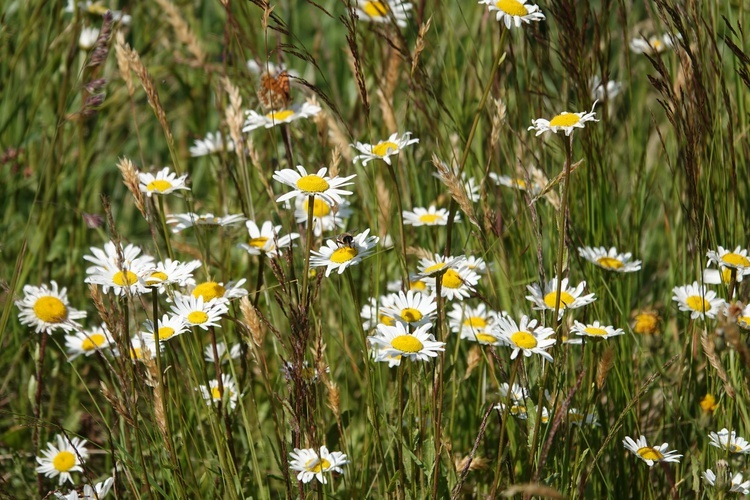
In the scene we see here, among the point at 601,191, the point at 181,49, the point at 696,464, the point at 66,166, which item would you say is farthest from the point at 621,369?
the point at 181,49

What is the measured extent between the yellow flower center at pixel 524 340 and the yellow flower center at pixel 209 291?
1.95ft

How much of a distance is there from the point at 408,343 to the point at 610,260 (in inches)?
28.6

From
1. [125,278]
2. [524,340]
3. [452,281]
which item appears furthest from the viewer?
[452,281]

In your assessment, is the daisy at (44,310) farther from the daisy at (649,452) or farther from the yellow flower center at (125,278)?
the daisy at (649,452)

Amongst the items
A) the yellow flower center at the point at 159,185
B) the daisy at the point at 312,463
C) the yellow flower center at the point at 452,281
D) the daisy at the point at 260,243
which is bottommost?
the daisy at the point at 312,463

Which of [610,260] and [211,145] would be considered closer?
[610,260]

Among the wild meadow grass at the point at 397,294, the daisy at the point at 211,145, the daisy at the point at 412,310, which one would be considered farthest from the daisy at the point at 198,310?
the daisy at the point at 211,145

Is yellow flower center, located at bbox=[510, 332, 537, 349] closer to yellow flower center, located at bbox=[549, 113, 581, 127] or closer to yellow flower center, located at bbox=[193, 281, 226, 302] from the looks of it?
yellow flower center, located at bbox=[549, 113, 581, 127]

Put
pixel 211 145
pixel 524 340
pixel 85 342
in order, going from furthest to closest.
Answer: pixel 211 145 → pixel 85 342 → pixel 524 340

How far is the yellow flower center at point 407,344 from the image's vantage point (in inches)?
58.8

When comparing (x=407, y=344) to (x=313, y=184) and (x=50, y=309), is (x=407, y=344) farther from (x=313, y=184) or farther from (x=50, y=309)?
(x=50, y=309)

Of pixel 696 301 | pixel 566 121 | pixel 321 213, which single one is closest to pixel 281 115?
pixel 321 213

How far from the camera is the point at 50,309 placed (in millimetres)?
1933

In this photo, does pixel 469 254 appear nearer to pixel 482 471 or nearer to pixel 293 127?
pixel 482 471
